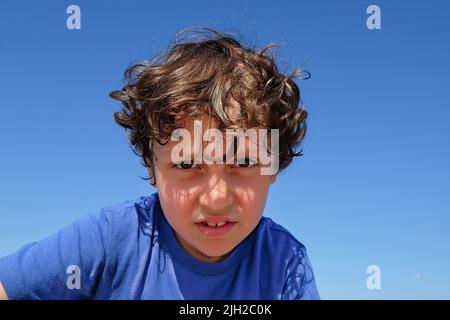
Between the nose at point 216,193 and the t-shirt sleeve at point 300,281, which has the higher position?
the nose at point 216,193

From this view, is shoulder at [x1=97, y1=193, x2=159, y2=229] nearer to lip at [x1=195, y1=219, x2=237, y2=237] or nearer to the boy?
the boy

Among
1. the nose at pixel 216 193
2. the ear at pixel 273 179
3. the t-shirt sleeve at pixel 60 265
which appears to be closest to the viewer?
the nose at pixel 216 193

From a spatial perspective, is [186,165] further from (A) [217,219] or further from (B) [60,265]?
(B) [60,265]

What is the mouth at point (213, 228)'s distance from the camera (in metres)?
2.02

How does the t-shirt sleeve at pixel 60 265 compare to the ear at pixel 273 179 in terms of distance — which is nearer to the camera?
the t-shirt sleeve at pixel 60 265

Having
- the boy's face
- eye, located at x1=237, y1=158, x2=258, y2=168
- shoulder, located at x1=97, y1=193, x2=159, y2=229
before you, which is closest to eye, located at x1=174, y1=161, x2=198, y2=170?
the boy's face

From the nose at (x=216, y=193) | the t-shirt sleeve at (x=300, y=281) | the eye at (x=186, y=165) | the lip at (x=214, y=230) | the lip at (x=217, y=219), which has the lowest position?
the t-shirt sleeve at (x=300, y=281)

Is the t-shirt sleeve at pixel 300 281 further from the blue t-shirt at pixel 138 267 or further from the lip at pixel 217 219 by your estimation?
the lip at pixel 217 219

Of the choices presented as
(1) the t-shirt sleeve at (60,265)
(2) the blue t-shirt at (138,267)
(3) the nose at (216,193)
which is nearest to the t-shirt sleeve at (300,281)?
(2) the blue t-shirt at (138,267)

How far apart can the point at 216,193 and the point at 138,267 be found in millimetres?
496

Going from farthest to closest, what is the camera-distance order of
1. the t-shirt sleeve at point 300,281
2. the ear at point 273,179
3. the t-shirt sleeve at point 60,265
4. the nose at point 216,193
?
1. the ear at point 273,179
2. the t-shirt sleeve at point 300,281
3. the t-shirt sleeve at point 60,265
4. the nose at point 216,193

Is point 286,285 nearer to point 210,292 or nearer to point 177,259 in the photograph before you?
point 210,292

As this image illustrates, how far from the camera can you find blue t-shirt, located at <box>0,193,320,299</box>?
2062mm
